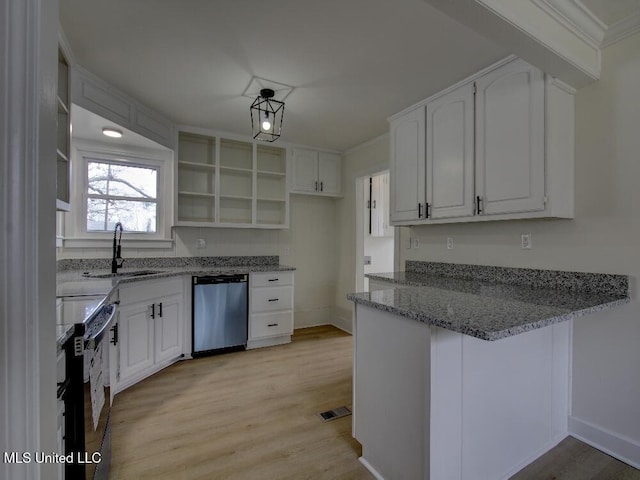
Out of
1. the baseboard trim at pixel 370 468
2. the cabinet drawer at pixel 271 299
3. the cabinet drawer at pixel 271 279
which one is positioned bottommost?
the baseboard trim at pixel 370 468

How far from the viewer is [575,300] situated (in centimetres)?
166

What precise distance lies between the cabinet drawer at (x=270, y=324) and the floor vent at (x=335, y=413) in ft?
4.96

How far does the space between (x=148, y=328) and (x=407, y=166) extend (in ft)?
9.06

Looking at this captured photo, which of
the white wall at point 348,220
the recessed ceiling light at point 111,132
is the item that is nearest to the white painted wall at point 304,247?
the white wall at point 348,220

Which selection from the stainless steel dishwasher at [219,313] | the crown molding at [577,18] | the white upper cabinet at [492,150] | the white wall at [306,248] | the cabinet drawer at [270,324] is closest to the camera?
the crown molding at [577,18]

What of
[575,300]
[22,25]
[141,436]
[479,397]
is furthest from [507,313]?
[141,436]

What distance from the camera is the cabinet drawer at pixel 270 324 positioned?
138 inches

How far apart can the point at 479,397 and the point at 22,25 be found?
5.93ft

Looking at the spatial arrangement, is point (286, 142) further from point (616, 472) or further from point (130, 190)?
point (616, 472)

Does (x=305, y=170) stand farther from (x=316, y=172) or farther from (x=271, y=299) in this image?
(x=271, y=299)

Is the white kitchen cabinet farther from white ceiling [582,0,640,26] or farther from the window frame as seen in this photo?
white ceiling [582,0,640,26]

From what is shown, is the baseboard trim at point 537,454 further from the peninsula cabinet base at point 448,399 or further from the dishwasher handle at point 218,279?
the dishwasher handle at point 218,279

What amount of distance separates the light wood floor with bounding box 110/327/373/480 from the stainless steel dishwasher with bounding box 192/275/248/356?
214mm

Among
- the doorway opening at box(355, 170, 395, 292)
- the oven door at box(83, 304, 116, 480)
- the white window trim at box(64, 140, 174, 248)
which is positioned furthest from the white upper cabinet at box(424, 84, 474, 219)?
the white window trim at box(64, 140, 174, 248)
